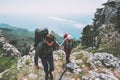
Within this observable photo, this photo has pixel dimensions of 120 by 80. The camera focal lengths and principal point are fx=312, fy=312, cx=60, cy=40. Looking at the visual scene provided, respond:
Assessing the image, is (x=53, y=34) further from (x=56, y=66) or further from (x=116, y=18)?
(x=116, y=18)

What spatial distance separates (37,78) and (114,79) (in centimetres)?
507

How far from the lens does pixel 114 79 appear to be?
20.5 meters

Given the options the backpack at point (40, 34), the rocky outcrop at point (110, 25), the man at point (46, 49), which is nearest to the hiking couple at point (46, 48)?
the man at point (46, 49)

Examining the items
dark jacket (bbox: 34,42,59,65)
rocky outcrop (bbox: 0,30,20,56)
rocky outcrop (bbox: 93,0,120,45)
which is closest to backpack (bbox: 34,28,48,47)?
dark jacket (bbox: 34,42,59,65)

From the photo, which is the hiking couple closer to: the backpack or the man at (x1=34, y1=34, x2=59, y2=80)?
the man at (x1=34, y1=34, x2=59, y2=80)

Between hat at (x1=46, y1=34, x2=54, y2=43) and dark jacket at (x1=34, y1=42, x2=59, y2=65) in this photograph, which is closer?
hat at (x1=46, y1=34, x2=54, y2=43)

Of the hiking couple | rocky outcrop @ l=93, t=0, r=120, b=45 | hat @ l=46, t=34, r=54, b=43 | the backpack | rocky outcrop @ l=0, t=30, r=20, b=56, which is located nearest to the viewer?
hat @ l=46, t=34, r=54, b=43

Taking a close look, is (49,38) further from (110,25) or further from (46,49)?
(110,25)

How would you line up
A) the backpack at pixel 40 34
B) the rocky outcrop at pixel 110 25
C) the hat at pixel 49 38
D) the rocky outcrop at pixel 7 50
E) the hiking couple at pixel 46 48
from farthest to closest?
the rocky outcrop at pixel 7 50, the rocky outcrop at pixel 110 25, the backpack at pixel 40 34, the hiking couple at pixel 46 48, the hat at pixel 49 38

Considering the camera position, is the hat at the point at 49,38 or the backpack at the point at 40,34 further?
the backpack at the point at 40,34

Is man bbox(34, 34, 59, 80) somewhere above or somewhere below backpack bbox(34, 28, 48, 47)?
below

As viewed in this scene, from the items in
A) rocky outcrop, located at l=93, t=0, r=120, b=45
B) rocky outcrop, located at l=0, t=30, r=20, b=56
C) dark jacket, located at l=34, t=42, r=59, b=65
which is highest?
dark jacket, located at l=34, t=42, r=59, b=65

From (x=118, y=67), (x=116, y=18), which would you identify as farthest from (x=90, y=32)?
(x=118, y=67)

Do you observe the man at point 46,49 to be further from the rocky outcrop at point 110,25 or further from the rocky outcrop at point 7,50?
the rocky outcrop at point 7,50
